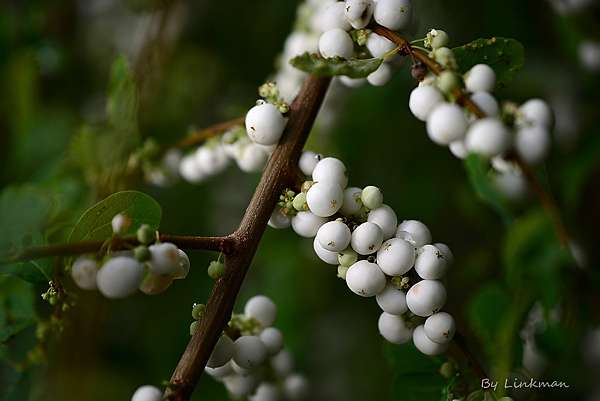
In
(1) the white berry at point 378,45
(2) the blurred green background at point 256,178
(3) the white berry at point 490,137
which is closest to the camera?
(3) the white berry at point 490,137

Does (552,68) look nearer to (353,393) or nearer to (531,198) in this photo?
(531,198)

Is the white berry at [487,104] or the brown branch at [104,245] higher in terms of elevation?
the white berry at [487,104]

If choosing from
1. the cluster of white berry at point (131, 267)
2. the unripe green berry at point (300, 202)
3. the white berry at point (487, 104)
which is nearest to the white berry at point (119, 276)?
the cluster of white berry at point (131, 267)

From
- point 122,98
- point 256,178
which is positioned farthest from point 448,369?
point 256,178

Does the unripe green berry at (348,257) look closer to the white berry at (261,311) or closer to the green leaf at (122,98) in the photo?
the white berry at (261,311)

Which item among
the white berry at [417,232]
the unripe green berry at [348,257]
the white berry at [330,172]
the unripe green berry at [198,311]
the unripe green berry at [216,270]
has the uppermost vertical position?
the white berry at [330,172]

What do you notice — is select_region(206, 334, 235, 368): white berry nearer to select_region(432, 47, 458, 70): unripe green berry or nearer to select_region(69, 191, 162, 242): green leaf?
select_region(69, 191, 162, 242): green leaf

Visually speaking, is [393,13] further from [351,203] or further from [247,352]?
[247,352]

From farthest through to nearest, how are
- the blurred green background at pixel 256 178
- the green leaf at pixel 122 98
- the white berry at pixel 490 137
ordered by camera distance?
the blurred green background at pixel 256 178 < the green leaf at pixel 122 98 < the white berry at pixel 490 137
